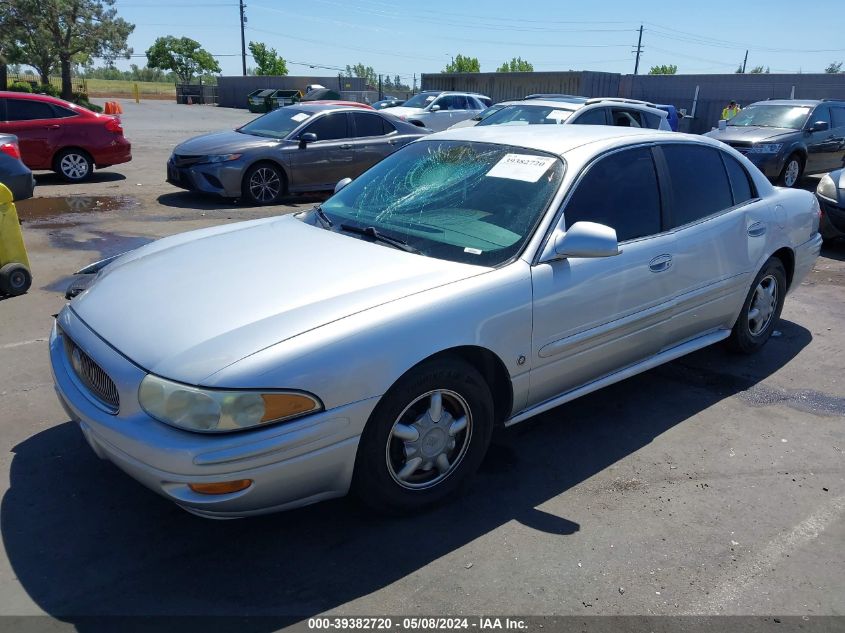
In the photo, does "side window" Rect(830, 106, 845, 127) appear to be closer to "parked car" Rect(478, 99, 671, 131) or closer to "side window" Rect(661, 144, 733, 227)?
"parked car" Rect(478, 99, 671, 131)

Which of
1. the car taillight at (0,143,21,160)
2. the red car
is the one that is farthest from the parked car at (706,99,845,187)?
the car taillight at (0,143,21,160)

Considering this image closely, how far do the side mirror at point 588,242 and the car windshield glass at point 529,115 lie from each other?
7.73m

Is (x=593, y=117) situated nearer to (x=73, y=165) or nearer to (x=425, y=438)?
(x=73, y=165)

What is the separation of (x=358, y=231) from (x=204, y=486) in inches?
66.2

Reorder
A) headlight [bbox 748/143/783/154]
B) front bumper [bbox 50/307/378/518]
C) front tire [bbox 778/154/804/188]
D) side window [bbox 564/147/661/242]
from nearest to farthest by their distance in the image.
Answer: front bumper [bbox 50/307/378/518], side window [bbox 564/147/661/242], headlight [bbox 748/143/783/154], front tire [bbox 778/154/804/188]

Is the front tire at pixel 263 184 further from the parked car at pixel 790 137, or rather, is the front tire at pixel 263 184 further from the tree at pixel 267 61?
the tree at pixel 267 61

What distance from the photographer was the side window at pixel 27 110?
11484 millimetres

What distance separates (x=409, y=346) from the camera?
290 centimetres

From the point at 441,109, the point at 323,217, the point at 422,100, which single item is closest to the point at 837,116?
the point at 441,109

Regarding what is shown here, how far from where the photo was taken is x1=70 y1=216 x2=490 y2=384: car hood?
2740 millimetres

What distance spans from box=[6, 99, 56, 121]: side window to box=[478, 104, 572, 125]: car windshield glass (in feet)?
23.7

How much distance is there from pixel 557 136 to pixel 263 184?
7510 mm

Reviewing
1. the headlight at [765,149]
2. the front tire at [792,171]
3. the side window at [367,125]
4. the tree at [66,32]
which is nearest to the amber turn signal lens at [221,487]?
the side window at [367,125]

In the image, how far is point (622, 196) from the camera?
3932 mm
